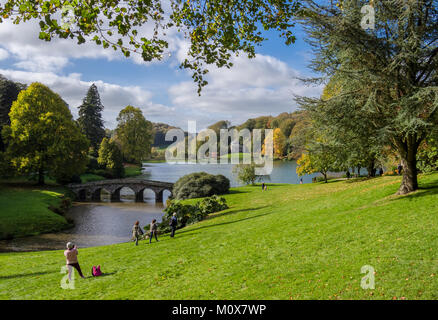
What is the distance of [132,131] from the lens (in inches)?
2744

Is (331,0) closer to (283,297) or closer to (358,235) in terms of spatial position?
(358,235)

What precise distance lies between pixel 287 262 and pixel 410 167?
9.36 meters

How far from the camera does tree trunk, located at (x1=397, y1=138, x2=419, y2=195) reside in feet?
46.2

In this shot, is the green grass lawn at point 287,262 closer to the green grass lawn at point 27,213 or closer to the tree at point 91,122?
the green grass lawn at point 27,213

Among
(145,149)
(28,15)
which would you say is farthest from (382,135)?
(145,149)

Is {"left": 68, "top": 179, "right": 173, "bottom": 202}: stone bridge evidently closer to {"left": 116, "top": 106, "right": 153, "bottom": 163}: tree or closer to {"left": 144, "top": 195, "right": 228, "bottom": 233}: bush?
{"left": 144, "top": 195, "right": 228, "bottom": 233}: bush

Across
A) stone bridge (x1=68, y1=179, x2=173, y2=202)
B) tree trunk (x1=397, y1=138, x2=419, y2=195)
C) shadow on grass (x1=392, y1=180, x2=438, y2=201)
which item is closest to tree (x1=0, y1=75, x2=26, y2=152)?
stone bridge (x1=68, y1=179, x2=173, y2=202)

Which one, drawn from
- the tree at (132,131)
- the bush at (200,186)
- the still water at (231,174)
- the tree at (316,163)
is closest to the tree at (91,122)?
the tree at (132,131)

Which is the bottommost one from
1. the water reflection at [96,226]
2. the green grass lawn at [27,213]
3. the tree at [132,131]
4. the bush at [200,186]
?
the water reflection at [96,226]

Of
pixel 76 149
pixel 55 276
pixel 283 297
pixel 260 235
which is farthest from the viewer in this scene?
pixel 76 149

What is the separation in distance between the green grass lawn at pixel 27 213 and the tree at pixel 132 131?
112 ft

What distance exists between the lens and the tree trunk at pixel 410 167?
554 inches

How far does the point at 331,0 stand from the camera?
1380 centimetres

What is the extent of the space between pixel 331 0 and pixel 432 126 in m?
7.44
